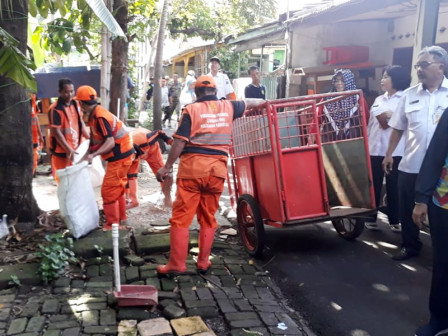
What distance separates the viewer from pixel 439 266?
10.9 feet

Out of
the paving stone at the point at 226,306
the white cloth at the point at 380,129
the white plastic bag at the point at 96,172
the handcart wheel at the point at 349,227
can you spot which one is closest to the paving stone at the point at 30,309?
the paving stone at the point at 226,306

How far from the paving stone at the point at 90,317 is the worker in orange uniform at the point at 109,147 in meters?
1.93

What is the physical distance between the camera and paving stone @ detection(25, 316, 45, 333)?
3381mm

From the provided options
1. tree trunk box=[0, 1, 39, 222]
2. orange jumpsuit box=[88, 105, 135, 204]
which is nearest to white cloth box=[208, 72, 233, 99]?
orange jumpsuit box=[88, 105, 135, 204]

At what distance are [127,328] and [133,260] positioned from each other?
1292mm

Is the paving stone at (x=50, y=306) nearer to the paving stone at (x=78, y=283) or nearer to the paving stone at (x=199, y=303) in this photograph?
the paving stone at (x=78, y=283)

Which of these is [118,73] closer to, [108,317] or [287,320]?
[108,317]

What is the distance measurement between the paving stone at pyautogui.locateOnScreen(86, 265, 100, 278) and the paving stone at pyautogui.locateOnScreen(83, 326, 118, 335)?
104 cm

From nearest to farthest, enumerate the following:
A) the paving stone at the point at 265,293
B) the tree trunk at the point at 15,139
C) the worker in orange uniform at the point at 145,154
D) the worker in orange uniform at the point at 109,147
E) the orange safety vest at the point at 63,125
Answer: the paving stone at the point at 265,293 < the tree trunk at the point at 15,139 < the worker in orange uniform at the point at 109,147 < the orange safety vest at the point at 63,125 < the worker in orange uniform at the point at 145,154

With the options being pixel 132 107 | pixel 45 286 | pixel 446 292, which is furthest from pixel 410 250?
pixel 132 107

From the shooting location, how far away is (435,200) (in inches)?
130

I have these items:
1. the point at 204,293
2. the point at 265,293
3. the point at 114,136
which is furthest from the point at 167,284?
the point at 114,136

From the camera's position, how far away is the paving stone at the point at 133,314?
3.60 metres

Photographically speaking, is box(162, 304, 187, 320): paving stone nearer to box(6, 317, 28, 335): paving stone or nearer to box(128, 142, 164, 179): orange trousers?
box(6, 317, 28, 335): paving stone
